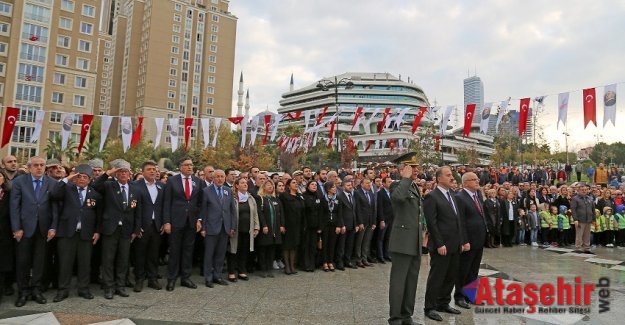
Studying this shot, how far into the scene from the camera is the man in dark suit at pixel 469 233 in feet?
16.6

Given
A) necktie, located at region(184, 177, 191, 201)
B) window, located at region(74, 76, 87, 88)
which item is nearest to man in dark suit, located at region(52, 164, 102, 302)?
necktie, located at region(184, 177, 191, 201)

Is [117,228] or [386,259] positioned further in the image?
[386,259]

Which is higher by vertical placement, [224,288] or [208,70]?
[208,70]

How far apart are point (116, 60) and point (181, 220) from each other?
83.5 m

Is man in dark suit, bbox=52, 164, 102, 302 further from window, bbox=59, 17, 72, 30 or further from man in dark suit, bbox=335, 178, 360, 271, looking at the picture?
window, bbox=59, 17, 72, 30

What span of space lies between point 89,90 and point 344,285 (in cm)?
5611

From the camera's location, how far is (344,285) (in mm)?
6109

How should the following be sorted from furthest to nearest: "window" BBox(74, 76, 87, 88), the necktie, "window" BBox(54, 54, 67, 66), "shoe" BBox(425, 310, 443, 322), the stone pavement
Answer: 1. "window" BBox(74, 76, 87, 88)
2. "window" BBox(54, 54, 67, 66)
3. the necktie
4. "shoe" BBox(425, 310, 443, 322)
5. the stone pavement

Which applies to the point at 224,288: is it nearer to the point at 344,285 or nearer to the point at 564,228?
the point at 344,285

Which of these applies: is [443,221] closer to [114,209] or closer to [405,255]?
[405,255]

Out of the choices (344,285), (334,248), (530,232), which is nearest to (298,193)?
(334,248)

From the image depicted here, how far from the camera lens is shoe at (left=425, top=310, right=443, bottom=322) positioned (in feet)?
14.7

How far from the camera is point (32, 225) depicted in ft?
16.1

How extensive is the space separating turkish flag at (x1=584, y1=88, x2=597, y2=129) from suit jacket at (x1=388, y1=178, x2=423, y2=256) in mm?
9879
